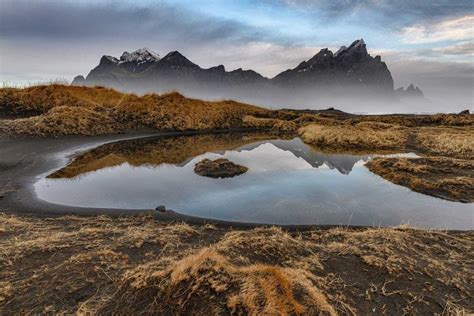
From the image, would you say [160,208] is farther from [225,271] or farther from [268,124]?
[268,124]

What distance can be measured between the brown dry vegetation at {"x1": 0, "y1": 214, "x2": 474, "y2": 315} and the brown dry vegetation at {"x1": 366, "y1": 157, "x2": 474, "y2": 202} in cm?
599

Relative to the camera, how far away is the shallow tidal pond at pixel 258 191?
12.1 meters

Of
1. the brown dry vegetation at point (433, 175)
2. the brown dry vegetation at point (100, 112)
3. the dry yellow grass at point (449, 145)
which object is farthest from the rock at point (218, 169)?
the brown dry vegetation at point (100, 112)

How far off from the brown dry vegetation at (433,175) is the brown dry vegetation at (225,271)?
5.99m

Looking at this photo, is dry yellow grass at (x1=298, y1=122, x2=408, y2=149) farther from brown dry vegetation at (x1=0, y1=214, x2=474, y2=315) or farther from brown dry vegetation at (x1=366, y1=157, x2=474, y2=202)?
brown dry vegetation at (x1=0, y1=214, x2=474, y2=315)

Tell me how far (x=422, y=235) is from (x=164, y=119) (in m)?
33.5

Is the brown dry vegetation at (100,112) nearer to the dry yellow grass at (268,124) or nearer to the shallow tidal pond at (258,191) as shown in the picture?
the dry yellow grass at (268,124)

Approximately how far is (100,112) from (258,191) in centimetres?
2940

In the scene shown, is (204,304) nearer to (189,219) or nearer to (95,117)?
(189,219)

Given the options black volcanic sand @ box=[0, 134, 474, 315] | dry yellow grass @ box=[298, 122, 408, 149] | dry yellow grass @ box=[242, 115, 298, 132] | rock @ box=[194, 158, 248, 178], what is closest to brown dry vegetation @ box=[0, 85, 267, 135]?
dry yellow grass @ box=[242, 115, 298, 132]

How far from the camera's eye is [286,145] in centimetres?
3133

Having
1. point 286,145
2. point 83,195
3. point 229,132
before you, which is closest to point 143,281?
point 83,195

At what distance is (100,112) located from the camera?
3762cm

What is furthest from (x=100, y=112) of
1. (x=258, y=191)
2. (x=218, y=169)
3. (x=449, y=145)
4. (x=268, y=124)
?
(x=449, y=145)
